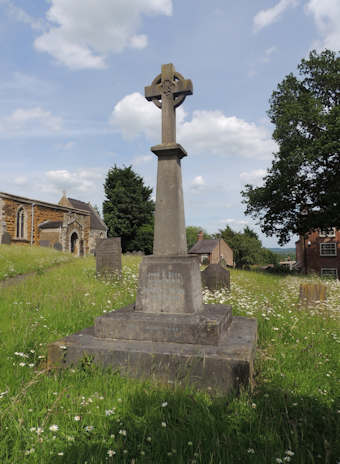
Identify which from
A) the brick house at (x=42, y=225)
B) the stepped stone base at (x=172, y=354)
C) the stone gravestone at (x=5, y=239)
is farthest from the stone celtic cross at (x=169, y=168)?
the brick house at (x=42, y=225)

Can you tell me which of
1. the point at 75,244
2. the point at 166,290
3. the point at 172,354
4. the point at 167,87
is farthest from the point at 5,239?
the point at 172,354

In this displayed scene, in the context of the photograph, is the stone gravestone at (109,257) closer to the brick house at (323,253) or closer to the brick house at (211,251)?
the brick house at (323,253)

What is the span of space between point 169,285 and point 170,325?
0.68 meters

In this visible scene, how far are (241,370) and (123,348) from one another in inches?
57.0

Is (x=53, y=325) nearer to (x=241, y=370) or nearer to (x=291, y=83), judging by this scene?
(x=241, y=370)

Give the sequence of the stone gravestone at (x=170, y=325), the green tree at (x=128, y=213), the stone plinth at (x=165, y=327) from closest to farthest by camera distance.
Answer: the stone gravestone at (x=170, y=325) → the stone plinth at (x=165, y=327) → the green tree at (x=128, y=213)

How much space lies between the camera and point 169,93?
16.6 feet

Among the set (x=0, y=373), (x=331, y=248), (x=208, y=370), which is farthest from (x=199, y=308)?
(x=331, y=248)

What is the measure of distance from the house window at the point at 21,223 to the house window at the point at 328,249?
101 feet

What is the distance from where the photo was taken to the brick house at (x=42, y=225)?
82.1 ft

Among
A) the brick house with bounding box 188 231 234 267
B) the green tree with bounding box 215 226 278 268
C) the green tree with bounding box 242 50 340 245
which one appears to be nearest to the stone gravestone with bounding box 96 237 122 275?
the green tree with bounding box 242 50 340 245

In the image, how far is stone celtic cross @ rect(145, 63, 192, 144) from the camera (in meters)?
5.00

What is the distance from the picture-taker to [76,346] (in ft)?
12.5

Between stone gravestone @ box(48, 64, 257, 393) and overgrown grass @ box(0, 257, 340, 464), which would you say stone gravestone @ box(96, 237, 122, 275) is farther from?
overgrown grass @ box(0, 257, 340, 464)
